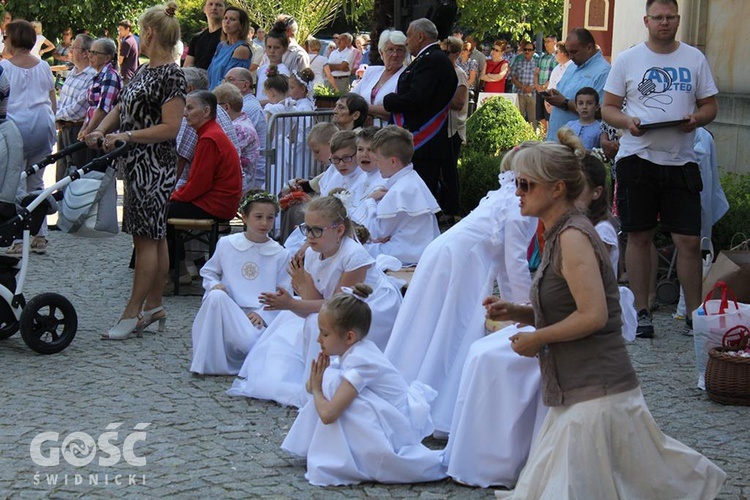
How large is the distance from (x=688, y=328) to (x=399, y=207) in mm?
2242

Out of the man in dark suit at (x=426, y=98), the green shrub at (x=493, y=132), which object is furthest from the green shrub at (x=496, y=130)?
the man in dark suit at (x=426, y=98)

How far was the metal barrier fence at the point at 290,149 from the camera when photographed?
1109 cm

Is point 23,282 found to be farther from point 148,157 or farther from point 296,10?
point 296,10

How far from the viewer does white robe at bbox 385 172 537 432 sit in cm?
576

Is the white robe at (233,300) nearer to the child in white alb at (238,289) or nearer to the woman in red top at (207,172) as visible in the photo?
the child in white alb at (238,289)

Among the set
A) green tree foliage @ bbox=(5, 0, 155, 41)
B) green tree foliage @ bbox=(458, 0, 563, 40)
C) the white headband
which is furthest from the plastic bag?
green tree foliage @ bbox=(5, 0, 155, 41)

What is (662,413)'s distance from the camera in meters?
6.27

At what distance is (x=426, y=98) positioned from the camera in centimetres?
1007

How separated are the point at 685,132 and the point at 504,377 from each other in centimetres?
351

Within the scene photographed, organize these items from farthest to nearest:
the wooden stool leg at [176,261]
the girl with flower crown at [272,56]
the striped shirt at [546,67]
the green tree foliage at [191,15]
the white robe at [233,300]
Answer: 1. the green tree foliage at [191,15]
2. the striped shirt at [546,67]
3. the girl with flower crown at [272,56]
4. the wooden stool leg at [176,261]
5. the white robe at [233,300]

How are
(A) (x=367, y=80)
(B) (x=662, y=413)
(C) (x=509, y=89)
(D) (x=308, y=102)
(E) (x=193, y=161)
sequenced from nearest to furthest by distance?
(B) (x=662, y=413)
(E) (x=193, y=161)
(A) (x=367, y=80)
(D) (x=308, y=102)
(C) (x=509, y=89)

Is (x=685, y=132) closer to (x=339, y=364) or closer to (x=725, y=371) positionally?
(x=725, y=371)

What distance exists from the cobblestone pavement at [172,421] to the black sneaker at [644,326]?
0.09 m

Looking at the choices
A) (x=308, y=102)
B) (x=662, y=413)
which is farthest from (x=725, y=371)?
(x=308, y=102)
